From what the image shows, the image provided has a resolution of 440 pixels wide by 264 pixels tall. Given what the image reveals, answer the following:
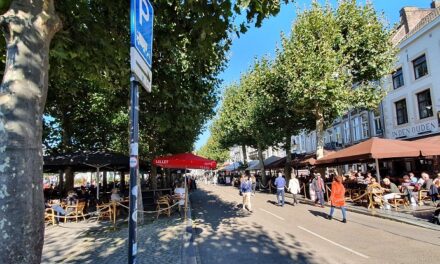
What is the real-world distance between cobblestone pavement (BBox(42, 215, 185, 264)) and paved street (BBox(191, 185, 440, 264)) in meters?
0.78

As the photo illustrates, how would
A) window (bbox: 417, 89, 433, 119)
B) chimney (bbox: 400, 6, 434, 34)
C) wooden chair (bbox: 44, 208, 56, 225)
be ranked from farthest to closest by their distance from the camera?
chimney (bbox: 400, 6, 434, 34) → window (bbox: 417, 89, 433, 119) → wooden chair (bbox: 44, 208, 56, 225)

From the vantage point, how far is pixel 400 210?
1465 centimetres

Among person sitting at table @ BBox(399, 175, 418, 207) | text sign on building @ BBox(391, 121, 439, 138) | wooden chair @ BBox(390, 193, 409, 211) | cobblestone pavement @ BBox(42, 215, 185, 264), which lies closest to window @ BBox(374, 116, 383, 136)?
text sign on building @ BBox(391, 121, 439, 138)

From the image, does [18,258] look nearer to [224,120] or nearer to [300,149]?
[224,120]

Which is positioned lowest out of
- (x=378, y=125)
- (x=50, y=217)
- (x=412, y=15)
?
(x=50, y=217)

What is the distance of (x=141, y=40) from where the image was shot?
298cm

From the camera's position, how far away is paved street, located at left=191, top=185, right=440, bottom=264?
754 cm

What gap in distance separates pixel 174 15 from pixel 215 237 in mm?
6394

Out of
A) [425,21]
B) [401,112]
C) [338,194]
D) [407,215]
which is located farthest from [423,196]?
[425,21]

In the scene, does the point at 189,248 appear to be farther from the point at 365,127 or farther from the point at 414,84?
the point at 365,127

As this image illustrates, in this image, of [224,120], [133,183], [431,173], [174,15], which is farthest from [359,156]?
[224,120]

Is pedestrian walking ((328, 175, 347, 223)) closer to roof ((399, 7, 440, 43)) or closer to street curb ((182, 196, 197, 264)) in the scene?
street curb ((182, 196, 197, 264))

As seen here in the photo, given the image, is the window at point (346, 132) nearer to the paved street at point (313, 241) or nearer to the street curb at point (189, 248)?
the paved street at point (313, 241)

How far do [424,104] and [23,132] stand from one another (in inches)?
997
